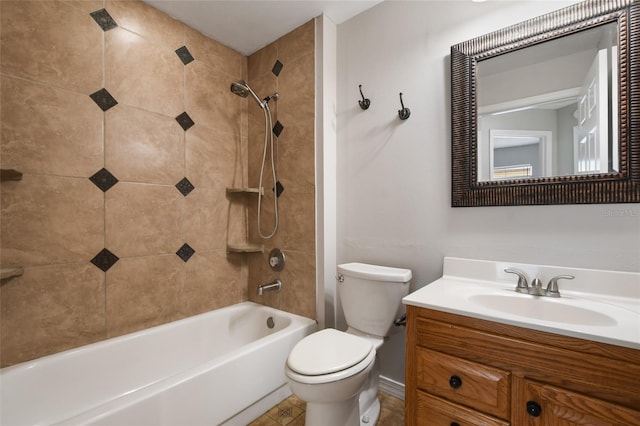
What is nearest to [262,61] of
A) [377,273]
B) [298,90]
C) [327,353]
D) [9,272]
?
[298,90]

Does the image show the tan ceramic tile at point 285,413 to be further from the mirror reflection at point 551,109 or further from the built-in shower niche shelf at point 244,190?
the mirror reflection at point 551,109

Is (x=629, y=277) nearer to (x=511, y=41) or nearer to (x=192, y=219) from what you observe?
(x=511, y=41)

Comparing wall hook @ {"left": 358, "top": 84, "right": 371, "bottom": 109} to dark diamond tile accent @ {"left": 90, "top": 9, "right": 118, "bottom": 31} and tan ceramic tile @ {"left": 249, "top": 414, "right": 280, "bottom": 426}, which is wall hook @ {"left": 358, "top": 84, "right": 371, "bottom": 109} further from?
tan ceramic tile @ {"left": 249, "top": 414, "right": 280, "bottom": 426}

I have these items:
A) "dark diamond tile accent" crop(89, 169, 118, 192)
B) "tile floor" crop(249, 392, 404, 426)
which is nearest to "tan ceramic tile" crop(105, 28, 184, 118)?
"dark diamond tile accent" crop(89, 169, 118, 192)

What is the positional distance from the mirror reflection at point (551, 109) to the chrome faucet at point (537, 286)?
42 cm

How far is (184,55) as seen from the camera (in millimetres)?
1842

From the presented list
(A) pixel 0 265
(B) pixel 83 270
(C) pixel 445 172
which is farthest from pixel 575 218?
(A) pixel 0 265

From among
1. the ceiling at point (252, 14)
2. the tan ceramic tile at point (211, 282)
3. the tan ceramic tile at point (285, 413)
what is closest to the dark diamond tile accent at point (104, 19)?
the ceiling at point (252, 14)

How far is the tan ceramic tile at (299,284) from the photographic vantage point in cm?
185

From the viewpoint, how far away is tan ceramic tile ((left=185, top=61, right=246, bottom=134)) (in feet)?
6.17

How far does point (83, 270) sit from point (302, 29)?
1932mm

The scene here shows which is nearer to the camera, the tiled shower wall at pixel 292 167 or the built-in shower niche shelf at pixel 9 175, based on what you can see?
the built-in shower niche shelf at pixel 9 175

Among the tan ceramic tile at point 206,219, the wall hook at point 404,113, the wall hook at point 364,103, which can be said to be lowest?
the tan ceramic tile at point 206,219

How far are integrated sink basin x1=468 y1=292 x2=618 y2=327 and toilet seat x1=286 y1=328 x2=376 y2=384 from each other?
0.51 metres
